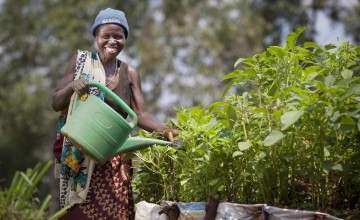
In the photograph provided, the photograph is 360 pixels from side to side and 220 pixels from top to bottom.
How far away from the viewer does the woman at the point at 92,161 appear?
3883 millimetres

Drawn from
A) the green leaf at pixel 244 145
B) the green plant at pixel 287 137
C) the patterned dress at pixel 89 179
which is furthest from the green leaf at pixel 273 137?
the patterned dress at pixel 89 179

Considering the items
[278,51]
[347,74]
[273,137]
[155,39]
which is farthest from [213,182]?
[155,39]

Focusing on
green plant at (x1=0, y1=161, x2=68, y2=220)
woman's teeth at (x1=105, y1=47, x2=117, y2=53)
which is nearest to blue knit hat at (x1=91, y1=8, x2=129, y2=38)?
woman's teeth at (x1=105, y1=47, x2=117, y2=53)

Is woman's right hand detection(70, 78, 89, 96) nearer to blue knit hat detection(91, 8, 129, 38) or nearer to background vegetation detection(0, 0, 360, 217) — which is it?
blue knit hat detection(91, 8, 129, 38)

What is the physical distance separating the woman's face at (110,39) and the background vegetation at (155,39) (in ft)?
54.1

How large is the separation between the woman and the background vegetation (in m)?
16.4

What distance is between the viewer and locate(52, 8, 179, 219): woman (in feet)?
12.7

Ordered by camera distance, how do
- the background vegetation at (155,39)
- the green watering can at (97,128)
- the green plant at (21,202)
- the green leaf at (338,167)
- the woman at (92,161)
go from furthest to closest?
the background vegetation at (155,39) → the woman at (92,161) → the green watering can at (97,128) → the green leaf at (338,167) → the green plant at (21,202)

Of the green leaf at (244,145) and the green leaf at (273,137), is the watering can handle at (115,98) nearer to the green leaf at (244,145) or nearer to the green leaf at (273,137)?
the green leaf at (244,145)

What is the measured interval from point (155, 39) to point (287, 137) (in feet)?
63.9

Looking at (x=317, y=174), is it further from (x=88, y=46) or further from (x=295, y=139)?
(x=88, y=46)

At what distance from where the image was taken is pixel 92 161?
3.86 m

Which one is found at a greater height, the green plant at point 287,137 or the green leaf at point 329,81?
the green leaf at point 329,81

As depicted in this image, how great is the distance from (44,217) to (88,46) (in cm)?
2014
